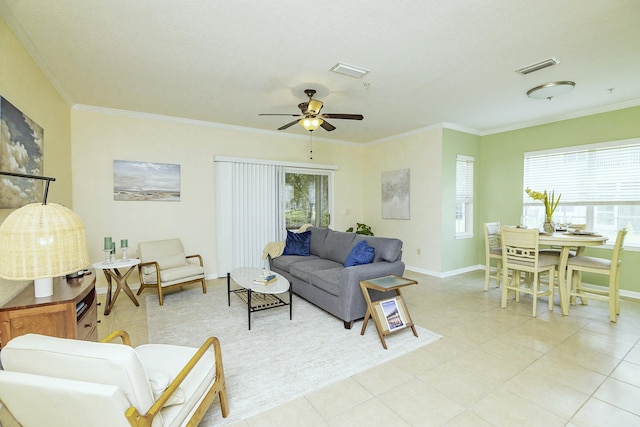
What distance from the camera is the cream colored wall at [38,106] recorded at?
2242 mm

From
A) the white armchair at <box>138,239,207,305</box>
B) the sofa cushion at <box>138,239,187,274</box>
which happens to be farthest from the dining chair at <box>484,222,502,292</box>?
the sofa cushion at <box>138,239,187,274</box>

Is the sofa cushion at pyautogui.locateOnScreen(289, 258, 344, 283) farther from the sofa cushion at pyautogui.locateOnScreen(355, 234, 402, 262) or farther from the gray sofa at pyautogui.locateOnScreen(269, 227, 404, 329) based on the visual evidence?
the sofa cushion at pyautogui.locateOnScreen(355, 234, 402, 262)

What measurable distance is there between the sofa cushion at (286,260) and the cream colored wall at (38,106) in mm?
2846

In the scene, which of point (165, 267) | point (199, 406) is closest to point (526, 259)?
point (199, 406)

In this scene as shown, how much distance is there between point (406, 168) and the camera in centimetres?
589

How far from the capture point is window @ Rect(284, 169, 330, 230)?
6.05m

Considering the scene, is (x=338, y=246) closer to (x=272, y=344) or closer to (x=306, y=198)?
(x=272, y=344)

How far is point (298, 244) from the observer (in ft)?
16.1

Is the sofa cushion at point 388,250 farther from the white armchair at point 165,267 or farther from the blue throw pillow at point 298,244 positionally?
the white armchair at point 165,267

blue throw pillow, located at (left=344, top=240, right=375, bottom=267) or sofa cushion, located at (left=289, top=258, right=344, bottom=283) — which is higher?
blue throw pillow, located at (left=344, top=240, right=375, bottom=267)

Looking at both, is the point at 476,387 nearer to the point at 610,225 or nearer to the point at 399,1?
the point at 399,1

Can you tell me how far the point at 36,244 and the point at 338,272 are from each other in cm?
263

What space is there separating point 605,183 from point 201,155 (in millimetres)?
6500

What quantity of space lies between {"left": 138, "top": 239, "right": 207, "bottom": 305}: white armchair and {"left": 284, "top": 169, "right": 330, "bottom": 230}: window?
214 cm
